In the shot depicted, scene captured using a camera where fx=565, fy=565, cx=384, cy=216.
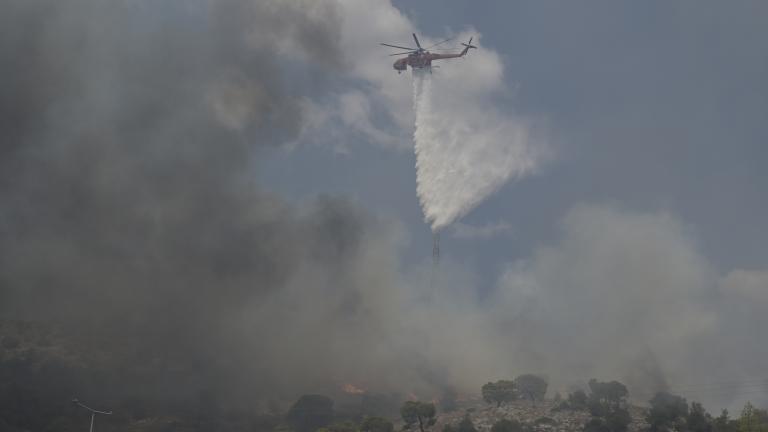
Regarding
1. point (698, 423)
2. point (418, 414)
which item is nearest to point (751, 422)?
point (698, 423)

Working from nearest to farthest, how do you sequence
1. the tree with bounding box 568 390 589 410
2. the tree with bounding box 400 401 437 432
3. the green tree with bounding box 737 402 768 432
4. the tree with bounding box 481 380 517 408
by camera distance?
the green tree with bounding box 737 402 768 432
the tree with bounding box 400 401 437 432
the tree with bounding box 568 390 589 410
the tree with bounding box 481 380 517 408

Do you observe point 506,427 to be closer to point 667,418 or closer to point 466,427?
point 466,427

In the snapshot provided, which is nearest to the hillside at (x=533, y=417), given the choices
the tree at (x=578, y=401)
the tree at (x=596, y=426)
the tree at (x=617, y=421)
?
the tree at (x=578, y=401)

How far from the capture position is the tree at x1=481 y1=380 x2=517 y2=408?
625ft

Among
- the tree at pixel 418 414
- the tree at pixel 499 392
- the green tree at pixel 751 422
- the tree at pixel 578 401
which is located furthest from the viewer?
the tree at pixel 499 392

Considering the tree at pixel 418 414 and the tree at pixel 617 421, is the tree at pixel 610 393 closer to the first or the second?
the tree at pixel 617 421

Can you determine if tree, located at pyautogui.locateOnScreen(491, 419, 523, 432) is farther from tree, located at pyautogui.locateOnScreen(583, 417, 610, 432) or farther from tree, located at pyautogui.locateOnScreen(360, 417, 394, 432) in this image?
tree, located at pyautogui.locateOnScreen(360, 417, 394, 432)

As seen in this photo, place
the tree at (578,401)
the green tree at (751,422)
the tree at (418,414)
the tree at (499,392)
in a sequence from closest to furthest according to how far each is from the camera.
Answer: the green tree at (751,422) < the tree at (418,414) < the tree at (578,401) < the tree at (499,392)

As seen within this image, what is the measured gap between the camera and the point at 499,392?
190m

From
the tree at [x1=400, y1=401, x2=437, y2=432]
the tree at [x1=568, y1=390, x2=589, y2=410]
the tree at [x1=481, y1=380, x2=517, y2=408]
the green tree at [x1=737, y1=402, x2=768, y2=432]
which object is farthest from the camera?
the tree at [x1=481, y1=380, x2=517, y2=408]

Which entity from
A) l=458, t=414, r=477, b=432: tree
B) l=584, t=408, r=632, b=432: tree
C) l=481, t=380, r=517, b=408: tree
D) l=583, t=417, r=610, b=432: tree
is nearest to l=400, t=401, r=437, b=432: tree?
l=458, t=414, r=477, b=432: tree

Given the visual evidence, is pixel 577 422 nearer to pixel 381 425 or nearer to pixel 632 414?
pixel 632 414

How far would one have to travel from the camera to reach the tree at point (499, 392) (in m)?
190

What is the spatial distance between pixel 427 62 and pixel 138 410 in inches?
6085
